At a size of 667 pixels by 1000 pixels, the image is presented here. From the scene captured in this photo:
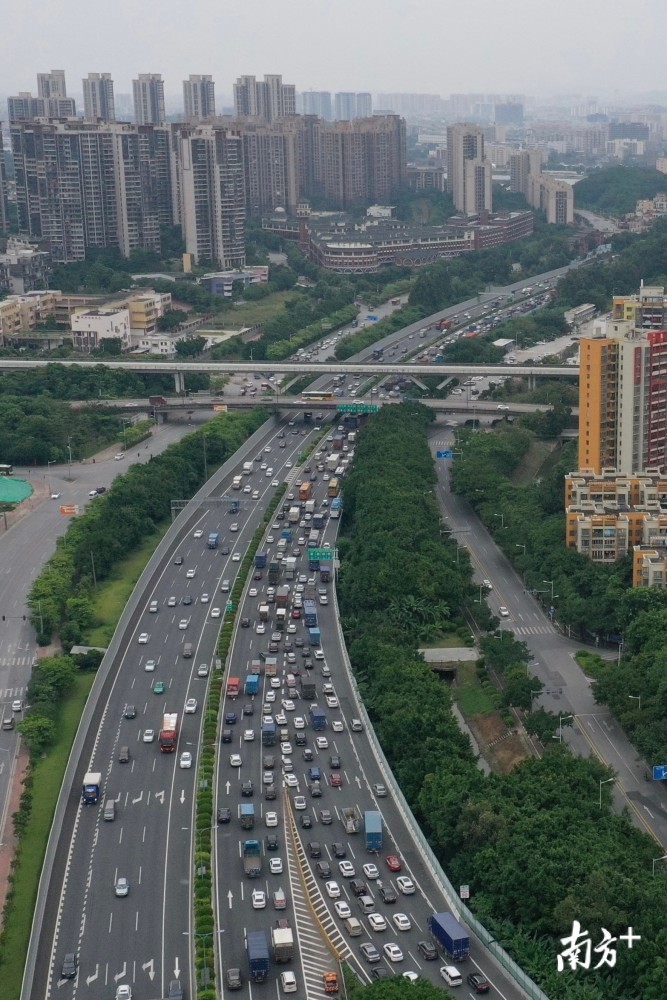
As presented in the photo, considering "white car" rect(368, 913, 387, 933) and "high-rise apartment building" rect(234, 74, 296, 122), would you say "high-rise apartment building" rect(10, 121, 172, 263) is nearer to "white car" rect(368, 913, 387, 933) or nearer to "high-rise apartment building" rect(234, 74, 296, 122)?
"high-rise apartment building" rect(234, 74, 296, 122)

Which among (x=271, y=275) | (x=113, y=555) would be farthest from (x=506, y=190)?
(x=113, y=555)

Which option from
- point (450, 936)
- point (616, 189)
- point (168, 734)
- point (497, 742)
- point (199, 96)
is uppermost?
point (199, 96)

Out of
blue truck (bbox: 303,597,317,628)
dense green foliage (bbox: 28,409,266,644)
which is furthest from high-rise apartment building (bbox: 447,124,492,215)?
blue truck (bbox: 303,597,317,628)

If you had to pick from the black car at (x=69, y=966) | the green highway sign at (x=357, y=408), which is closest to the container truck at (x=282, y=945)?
the black car at (x=69, y=966)

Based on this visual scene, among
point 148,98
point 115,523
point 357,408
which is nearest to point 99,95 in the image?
point 148,98

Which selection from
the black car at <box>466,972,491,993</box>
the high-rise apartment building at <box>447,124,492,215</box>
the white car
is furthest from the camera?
the high-rise apartment building at <box>447,124,492,215</box>

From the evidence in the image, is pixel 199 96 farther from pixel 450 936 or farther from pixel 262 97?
pixel 450 936

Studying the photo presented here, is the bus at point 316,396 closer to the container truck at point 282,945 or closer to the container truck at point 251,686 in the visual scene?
the container truck at point 251,686
